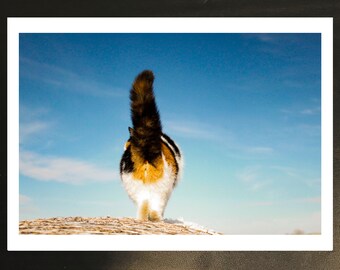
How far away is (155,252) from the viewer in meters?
4.76

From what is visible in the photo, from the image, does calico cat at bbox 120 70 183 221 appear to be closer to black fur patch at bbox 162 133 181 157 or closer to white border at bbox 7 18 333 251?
black fur patch at bbox 162 133 181 157

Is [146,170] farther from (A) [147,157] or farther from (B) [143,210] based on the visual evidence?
(B) [143,210]

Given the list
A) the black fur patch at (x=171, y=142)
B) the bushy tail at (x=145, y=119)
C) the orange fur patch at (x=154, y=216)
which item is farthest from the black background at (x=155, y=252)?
the black fur patch at (x=171, y=142)

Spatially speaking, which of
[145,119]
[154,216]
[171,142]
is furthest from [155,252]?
[145,119]

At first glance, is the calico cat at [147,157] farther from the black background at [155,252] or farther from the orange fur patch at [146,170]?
the black background at [155,252]

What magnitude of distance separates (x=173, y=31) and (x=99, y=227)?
4.04 ft

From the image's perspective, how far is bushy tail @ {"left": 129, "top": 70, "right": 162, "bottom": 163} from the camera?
15.9ft

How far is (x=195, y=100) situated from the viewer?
4891 millimetres

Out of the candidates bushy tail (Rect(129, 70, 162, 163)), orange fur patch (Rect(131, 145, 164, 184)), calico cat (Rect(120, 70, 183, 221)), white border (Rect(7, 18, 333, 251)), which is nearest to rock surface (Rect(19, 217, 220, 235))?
white border (Rect(7, 18, 333, 251))

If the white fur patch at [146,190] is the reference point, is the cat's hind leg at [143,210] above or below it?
below

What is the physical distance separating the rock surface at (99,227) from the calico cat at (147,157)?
0.15 meters

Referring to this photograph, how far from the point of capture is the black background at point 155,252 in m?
4.76

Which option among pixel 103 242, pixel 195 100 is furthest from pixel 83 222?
pixel 195 100

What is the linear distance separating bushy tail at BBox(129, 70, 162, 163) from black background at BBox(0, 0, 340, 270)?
411 millimetres
